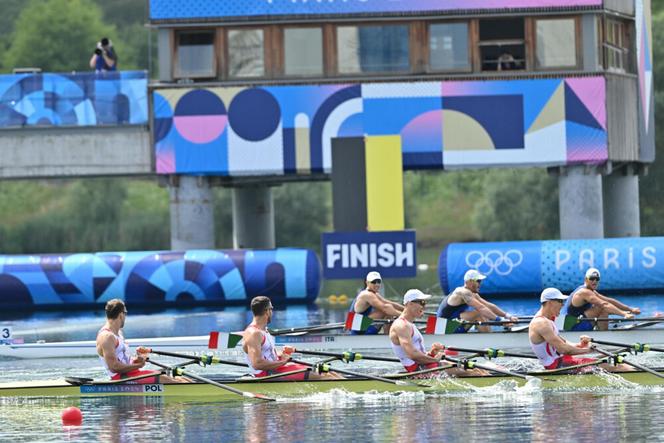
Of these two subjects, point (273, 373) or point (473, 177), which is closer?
point (273, 373)

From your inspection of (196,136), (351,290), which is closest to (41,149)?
(196,136)

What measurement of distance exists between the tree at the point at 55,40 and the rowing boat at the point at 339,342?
66753 mm

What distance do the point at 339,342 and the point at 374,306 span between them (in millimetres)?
927

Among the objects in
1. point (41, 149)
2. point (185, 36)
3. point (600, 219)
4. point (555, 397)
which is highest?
point (185, 36)

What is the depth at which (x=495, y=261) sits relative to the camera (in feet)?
121

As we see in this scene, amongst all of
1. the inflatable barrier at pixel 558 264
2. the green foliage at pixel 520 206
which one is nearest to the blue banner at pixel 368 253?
the inflatable barrier at pixel 558 264

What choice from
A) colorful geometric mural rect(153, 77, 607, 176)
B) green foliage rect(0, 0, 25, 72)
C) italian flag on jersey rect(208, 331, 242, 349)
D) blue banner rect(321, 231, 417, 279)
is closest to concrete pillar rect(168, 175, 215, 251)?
colorful geometric mural rect(153, 77, 607, 176)

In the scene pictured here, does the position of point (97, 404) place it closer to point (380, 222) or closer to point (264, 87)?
Result: point (380, 222)

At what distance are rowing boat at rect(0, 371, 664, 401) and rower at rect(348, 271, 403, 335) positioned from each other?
504cm

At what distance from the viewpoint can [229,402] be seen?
2086cm

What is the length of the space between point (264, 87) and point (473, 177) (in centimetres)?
3991

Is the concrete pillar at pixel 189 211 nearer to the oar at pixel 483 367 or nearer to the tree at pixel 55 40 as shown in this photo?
the oar at pixel 483 367

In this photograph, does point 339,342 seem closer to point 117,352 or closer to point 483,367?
point 483,367

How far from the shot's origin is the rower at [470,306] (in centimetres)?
2581
